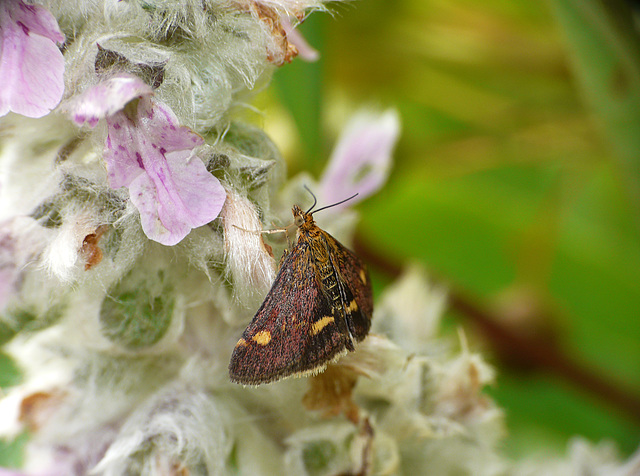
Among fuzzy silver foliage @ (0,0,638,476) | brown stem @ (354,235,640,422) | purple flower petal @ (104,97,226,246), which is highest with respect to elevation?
purple flower petal @ (104,97,226,246)

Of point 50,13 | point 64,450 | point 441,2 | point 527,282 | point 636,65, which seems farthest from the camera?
point 441,2

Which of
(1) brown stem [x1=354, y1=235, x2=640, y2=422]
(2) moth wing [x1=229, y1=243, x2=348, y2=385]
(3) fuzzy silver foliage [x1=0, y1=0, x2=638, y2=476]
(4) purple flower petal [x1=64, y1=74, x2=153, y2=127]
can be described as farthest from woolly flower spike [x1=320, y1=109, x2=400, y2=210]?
(1) brown stem [x1=354, y1=235, x2=640, y2=422]

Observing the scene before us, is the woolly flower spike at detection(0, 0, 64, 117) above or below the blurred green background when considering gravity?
above

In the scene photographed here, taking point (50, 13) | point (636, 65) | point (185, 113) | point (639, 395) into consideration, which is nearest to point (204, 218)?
point (185, 113)

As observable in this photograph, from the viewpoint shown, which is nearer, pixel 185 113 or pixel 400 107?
pixel 185 113

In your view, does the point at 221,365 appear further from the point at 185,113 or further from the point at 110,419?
the point at 185,113

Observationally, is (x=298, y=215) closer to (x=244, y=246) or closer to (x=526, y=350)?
(x=244, y=246)

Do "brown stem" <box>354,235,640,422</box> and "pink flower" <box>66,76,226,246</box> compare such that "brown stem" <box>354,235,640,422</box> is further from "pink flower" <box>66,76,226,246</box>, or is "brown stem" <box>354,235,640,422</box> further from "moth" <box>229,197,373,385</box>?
"pink flower" <box>66,76,226,246</box>
